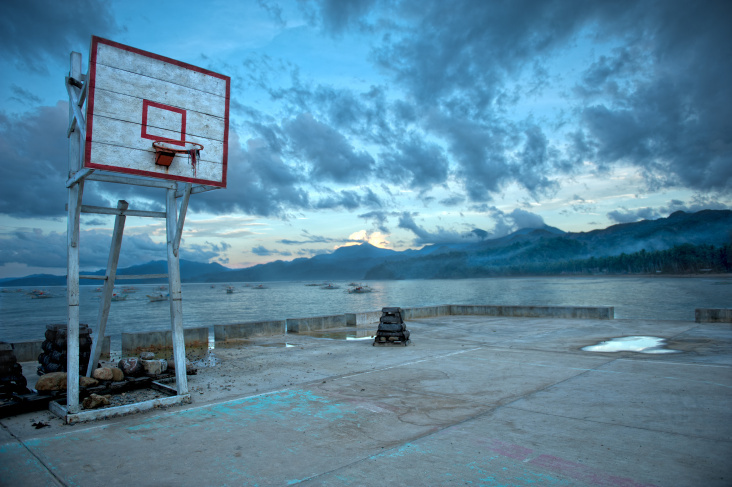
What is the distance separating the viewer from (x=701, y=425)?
579 centimetres

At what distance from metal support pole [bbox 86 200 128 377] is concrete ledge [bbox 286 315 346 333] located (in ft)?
29.7

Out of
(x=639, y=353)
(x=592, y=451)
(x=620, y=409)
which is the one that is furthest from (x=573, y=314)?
(x=592, y=451)

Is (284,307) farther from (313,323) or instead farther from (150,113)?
(150,113)

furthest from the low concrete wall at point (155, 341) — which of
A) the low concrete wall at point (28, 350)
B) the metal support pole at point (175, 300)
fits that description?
the metal support pole at point (175, 300)

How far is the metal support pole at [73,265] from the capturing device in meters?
6.48

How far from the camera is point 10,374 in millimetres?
7535

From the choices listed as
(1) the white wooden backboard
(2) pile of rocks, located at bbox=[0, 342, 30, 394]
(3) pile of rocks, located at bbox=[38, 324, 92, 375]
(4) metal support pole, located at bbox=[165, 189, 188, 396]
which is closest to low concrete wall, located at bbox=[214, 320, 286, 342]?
(3) pile of rocks, located at bbox=[38, 324, 92, 375]

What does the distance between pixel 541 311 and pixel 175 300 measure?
18480 mm

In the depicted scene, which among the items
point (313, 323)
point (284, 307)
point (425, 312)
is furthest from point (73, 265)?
point (284, 307)

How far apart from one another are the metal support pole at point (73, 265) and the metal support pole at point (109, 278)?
3.08 feet

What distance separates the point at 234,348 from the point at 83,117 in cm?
832

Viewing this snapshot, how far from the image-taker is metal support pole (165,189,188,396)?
741cm

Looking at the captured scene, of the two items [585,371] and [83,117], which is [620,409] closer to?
[585,371]

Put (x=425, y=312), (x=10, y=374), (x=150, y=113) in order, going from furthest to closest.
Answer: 1. (x=425, y=312)
2. (x=10, y=374)
3. (x=150, y=113)
